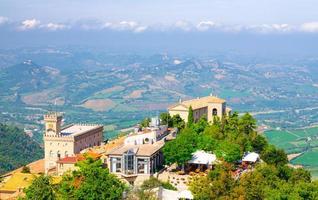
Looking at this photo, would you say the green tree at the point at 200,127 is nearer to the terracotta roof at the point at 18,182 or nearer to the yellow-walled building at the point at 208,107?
the yellow-walled building at the point at 208,107

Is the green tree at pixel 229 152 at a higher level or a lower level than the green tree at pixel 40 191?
higher

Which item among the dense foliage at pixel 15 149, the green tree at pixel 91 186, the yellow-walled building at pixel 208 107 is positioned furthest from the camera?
the dense foliage at pixel 15 149

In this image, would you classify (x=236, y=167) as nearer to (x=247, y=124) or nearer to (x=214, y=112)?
(x=247, y=124)

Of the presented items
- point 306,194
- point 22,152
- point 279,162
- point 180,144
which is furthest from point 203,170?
point 22,152


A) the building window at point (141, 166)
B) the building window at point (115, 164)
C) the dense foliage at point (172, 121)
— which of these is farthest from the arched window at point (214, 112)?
the building window at point (115, 164)

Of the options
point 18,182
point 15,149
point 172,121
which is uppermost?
point 172,121

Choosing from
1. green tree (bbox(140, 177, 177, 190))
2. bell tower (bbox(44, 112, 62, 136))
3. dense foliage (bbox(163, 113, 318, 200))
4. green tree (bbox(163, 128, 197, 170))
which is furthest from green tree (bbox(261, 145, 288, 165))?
bell tower (bbox(44, 112, 62, 136))

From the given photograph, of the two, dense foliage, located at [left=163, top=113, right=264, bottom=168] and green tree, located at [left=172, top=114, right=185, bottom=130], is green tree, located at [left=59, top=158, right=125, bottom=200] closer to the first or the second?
dense foliage, located at [left=163, top=113, right=264, bottom=168]

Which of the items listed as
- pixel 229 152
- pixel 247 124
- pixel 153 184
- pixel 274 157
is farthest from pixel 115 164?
pixel 247 124
